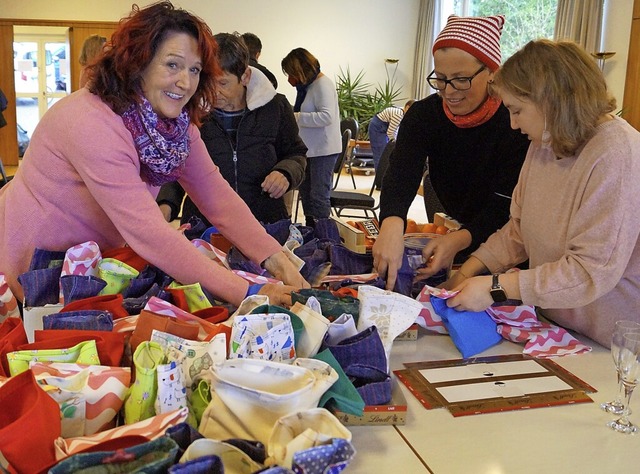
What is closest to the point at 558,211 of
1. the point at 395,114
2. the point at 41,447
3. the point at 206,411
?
the point at 206,411

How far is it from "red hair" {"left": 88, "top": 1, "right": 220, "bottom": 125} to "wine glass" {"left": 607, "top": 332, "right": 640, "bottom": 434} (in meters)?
1.25

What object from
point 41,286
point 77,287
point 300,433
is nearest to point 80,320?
point 77,287

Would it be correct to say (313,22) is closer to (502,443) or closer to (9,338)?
(9,338)

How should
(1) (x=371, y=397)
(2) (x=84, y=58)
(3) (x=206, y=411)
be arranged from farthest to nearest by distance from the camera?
(2) (x=84, y=58)
(1) (x=371, y=397)
(3) (x=206, y=411)

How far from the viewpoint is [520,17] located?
8945mm

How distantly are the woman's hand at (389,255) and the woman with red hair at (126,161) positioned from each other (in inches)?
9.3

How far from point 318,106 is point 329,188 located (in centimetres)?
68

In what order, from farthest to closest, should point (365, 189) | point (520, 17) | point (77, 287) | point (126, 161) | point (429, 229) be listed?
point (365, 189) < point (520, 17) < point (429, 229) < point (126, 161) < point (77, 287)

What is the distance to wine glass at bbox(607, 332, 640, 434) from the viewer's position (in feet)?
3.91

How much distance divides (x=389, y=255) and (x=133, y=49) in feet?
2.86

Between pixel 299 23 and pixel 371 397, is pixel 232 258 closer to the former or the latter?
pixel 371 397

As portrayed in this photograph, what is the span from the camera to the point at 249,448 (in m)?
0.93

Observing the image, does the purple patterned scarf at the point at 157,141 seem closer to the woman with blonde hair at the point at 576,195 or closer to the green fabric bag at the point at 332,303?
the green fabric bag at the point at 332,303

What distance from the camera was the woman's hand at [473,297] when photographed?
5.08 ft
